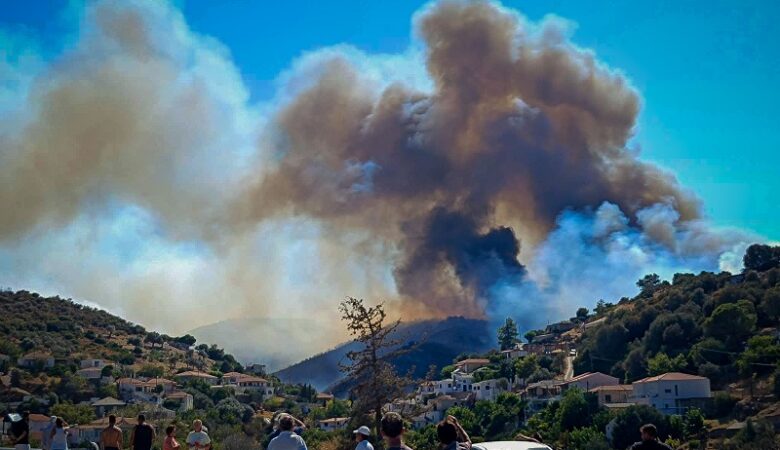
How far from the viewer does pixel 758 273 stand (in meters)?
90.4

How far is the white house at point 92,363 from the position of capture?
8050 centimetres

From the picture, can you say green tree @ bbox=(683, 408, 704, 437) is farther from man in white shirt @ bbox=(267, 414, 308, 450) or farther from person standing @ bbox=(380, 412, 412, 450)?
person standing @ bbox=(380, 412, 412, 450)

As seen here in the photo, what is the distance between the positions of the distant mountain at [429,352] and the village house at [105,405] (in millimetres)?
73917

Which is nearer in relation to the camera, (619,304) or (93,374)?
(93,374)

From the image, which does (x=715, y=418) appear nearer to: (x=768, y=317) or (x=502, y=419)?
(x=502, y=419)

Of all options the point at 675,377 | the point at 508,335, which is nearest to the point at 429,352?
the point at 508,335

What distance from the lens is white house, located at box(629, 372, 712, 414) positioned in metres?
59.0

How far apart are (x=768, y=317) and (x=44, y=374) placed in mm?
61165

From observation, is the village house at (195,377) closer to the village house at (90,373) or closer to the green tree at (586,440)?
the village house at (90,373)

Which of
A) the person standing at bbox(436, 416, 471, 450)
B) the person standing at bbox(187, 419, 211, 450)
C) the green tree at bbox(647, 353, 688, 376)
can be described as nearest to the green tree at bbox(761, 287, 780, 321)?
the green tree at bbox(647, 353, 688, 376)

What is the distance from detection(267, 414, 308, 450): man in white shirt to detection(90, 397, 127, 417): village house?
60.7 m

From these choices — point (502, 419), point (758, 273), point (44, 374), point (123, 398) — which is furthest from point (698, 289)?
point (44, 374)

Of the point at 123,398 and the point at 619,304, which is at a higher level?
the point at 619,304

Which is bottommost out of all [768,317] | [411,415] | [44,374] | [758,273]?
[411,415]
